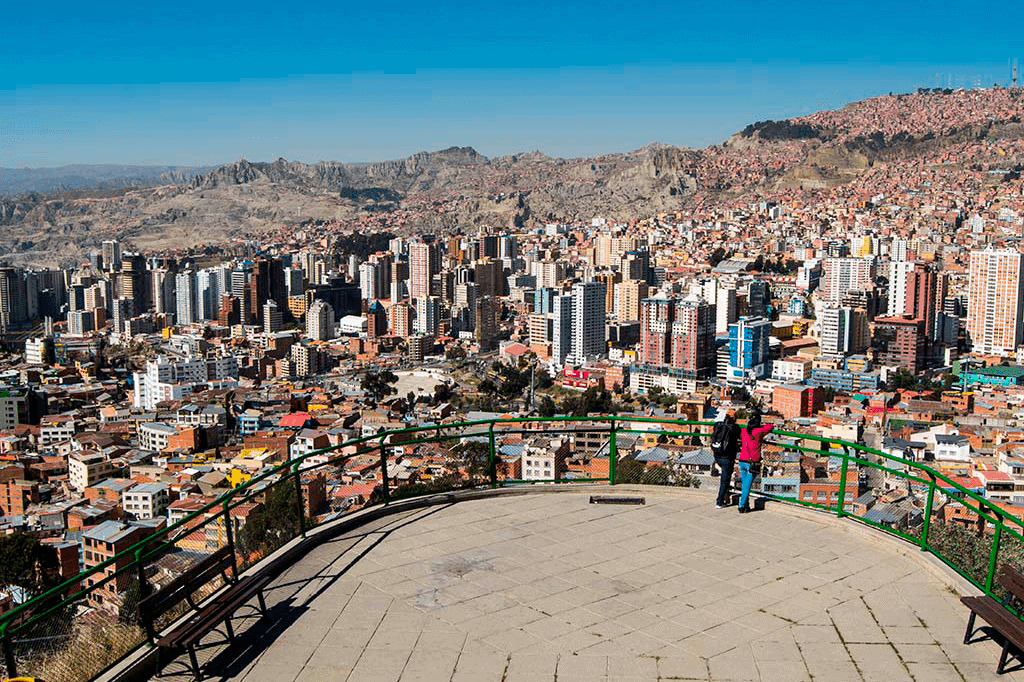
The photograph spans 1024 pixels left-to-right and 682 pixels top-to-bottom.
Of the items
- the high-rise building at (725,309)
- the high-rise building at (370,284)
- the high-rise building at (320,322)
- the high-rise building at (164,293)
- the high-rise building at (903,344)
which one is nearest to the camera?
the high-rise building at (903,344)

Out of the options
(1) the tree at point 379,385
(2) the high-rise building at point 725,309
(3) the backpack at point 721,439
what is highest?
(3) the backpack at point 721,439

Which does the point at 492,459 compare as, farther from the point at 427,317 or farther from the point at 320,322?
the point at 320,322

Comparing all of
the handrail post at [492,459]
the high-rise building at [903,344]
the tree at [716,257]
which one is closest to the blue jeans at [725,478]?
the handrail post at [492,459]

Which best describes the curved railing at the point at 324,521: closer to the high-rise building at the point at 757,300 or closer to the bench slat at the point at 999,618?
the bench slat at the point at 999,618

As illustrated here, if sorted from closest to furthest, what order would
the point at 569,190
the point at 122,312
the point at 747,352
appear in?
the point at 747,352 → the point at 122,312 → the point at 569,190

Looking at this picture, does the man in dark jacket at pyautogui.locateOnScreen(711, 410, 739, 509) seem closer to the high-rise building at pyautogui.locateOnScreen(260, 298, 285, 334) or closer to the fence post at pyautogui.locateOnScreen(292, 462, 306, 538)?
the fence post at pyautogui.locateOnScreen(292, 462, 306, 538)

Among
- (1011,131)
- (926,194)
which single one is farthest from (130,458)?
(1011,131)

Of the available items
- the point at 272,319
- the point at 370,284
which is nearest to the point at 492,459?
the point at 272,319
